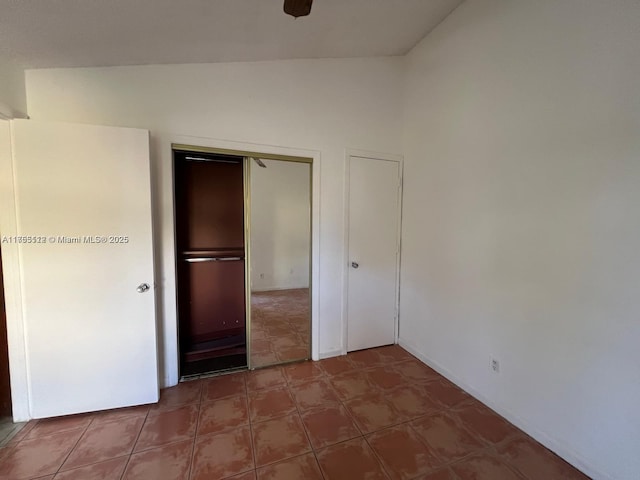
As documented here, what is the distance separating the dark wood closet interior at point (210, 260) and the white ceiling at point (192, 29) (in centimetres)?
92

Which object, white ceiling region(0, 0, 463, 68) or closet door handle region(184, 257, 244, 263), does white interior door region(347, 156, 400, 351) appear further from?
closet door handle region(184, 257, 244, 263)

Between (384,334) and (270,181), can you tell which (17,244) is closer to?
(270,181)

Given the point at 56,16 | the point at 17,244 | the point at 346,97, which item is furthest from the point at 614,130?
the point at 17,244

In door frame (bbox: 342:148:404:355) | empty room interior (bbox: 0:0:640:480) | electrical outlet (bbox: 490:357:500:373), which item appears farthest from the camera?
door frame (bbox: 342:148:404:355)

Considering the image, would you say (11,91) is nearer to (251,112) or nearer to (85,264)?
(85,264)

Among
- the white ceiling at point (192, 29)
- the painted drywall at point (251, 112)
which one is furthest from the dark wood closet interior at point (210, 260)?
the white ceiling at point (192, 29)

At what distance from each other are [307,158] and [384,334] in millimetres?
2091

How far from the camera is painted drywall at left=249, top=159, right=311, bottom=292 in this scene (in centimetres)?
248

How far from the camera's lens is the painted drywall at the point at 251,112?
194 cm

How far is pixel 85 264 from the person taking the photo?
1.81 m

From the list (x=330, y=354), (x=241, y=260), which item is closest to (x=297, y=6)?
(x=241, y=260)

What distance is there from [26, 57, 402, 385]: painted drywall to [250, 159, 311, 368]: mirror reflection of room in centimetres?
17

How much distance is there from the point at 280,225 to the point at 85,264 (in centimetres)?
150

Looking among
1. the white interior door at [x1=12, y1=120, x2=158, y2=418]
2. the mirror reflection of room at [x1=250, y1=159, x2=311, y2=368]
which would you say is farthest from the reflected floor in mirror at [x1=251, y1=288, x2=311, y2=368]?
the white interior door at [x1=12, y1=120, x2=158, y2=418]
